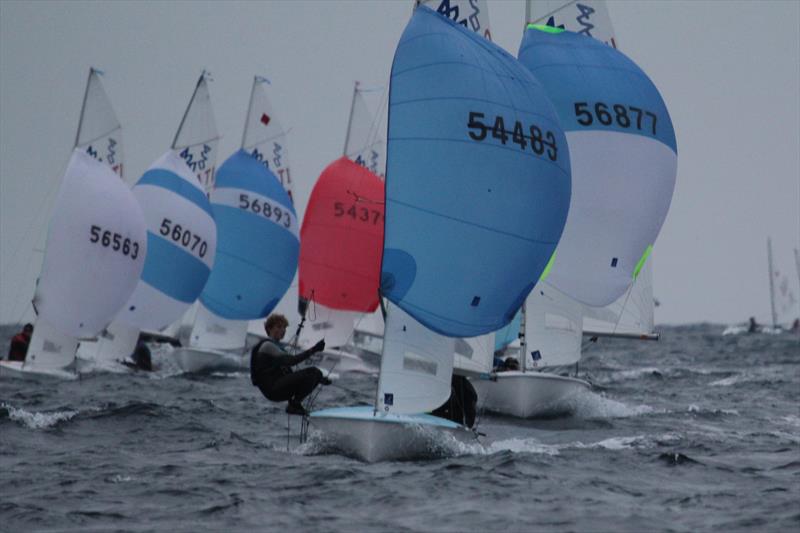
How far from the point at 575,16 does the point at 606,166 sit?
3131 mm

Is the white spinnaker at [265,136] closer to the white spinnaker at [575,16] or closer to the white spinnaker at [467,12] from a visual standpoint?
the white spinnaker at [575,16]

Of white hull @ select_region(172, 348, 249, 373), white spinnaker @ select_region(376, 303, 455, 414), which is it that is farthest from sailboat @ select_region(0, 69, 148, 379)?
white spinnaker @ select_region(376, 303, 455, 414)

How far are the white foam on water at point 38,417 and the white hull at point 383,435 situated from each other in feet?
13.7

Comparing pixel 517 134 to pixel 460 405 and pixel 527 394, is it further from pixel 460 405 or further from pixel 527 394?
pixel 527 394

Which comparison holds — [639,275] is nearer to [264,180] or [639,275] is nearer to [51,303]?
[51,303]

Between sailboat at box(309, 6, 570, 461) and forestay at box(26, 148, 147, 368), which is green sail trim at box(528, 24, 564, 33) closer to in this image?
sailboat at box(309, 6, 570, 461)

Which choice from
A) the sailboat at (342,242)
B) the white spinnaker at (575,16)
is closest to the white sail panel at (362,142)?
the sailboat at (342,242)

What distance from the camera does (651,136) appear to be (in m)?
19.6

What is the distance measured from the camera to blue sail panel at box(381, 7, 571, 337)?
13.2 meters

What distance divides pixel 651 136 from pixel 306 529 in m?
12.1

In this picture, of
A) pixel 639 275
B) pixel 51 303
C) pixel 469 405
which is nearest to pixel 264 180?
pixel 51 303

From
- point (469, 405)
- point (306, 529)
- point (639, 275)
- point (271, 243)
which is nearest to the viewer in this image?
point (306, 529)

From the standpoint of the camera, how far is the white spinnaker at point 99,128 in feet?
84.6

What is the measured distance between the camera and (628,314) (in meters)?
21.3
